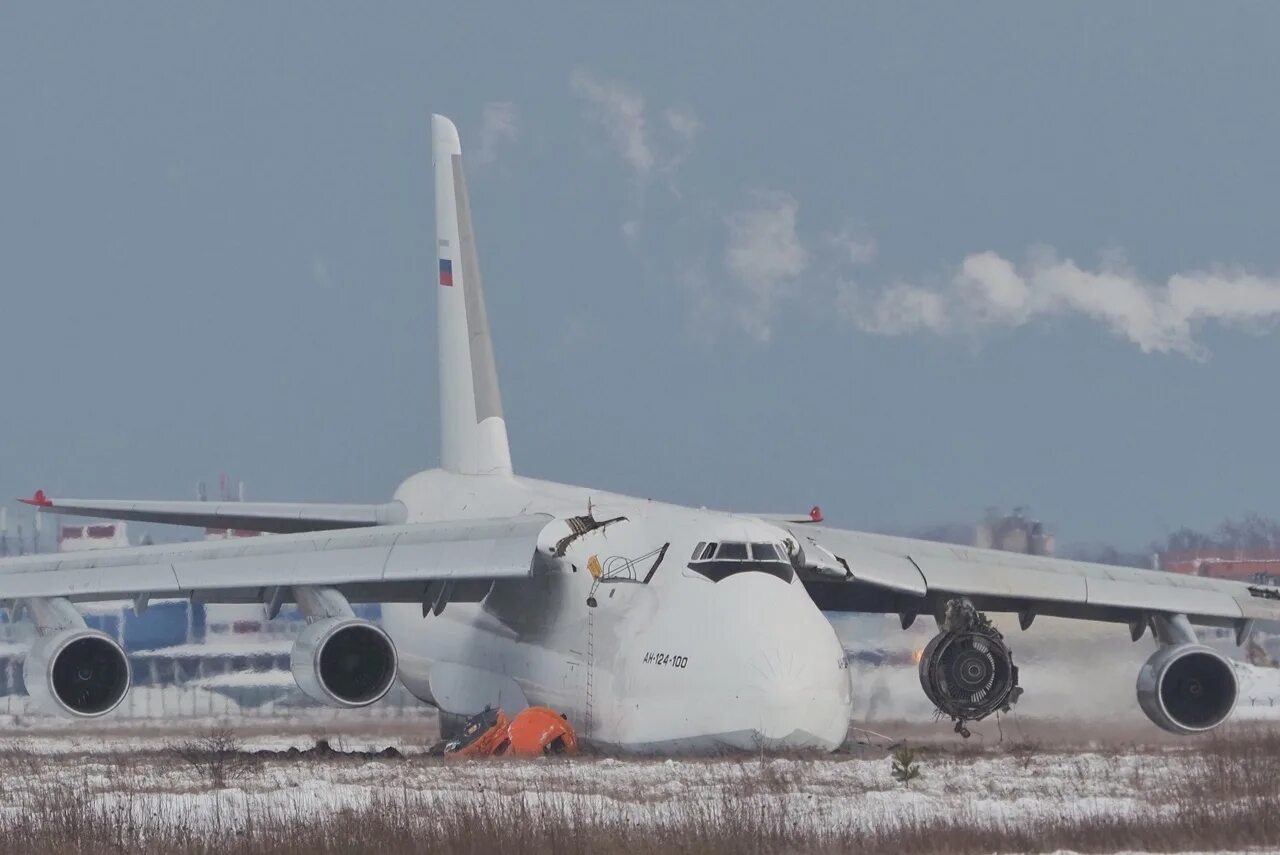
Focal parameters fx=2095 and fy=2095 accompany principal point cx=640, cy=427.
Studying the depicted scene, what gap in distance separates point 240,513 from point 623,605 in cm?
537

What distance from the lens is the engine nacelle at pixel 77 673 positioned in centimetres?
1922

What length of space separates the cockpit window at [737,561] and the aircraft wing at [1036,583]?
1.84 m

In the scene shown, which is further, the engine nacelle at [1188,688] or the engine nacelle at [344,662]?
the engine nacelle at [1188,688]

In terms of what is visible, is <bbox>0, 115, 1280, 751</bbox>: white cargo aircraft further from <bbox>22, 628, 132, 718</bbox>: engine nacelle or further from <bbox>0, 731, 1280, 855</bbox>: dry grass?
<bbox>0, 731, 1280, 855</bbox>: dry grass

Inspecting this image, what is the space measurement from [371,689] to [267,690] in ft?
36.4

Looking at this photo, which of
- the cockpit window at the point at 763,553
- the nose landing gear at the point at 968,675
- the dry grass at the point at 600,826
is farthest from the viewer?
the nose landing gear at the point at 968,675

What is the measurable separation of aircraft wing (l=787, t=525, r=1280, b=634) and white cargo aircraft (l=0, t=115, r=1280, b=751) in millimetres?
31

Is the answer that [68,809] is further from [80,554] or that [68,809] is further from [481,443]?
[481,443]

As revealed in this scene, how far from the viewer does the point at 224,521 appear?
2211cm

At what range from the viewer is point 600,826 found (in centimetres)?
1182

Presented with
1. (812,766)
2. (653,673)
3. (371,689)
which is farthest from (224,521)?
(812,766)

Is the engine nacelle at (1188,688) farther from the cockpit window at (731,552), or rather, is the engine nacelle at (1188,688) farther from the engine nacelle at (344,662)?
the engine nacelle at (344,662)

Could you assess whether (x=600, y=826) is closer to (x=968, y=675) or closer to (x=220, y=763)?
(x=220, y=763)

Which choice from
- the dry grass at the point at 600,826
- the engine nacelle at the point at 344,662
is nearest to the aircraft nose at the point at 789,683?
the dry grass at the point at 600,826
